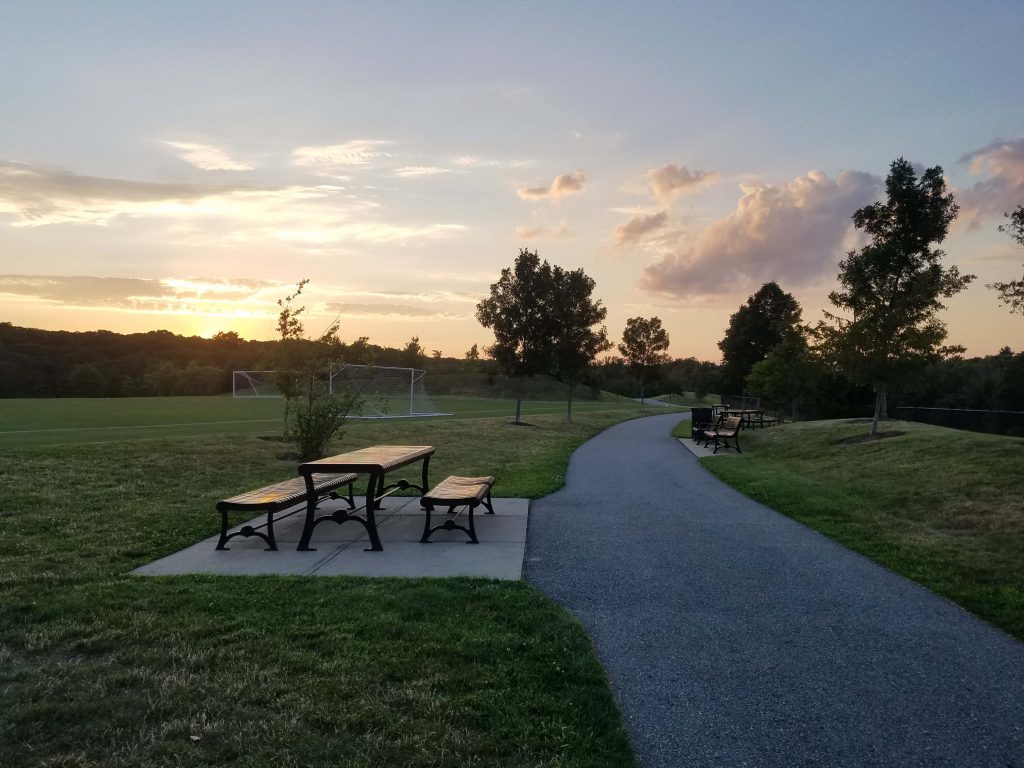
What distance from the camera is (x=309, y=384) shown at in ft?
51.5

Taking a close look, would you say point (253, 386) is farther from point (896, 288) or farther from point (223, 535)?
point (223, 535)

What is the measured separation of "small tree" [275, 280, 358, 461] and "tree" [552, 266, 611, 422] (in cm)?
1429

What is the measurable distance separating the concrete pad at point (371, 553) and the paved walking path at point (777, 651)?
14.1 inches

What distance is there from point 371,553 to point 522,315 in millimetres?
23028

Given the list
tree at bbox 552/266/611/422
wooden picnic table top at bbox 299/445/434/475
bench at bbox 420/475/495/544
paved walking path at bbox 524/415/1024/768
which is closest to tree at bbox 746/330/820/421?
tree at bbox 552/266/611/422

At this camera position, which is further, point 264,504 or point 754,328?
point 754,328

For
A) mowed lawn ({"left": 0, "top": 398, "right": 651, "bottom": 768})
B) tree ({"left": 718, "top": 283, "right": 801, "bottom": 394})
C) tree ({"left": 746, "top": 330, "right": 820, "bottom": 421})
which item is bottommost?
mowed lawn ({"left": 0, "top": 398, "right": 651, "bottom": 768})

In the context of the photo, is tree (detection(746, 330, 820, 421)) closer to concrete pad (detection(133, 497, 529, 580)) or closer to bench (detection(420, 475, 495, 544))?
bench (detection(420, 475, 495, 544))

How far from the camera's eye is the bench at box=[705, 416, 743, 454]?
19.3m

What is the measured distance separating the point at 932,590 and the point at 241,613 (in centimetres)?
528

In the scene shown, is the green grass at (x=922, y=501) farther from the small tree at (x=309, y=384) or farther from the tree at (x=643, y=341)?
the tree at (x=643, y=341)

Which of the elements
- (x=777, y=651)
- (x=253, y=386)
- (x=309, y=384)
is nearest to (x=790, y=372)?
(x=309, y=384)

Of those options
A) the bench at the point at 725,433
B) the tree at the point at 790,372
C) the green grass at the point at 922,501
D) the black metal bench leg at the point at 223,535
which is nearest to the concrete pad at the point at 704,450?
the bench at the point at 725,433

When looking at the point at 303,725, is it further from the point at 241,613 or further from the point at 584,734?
the point at 241,613
